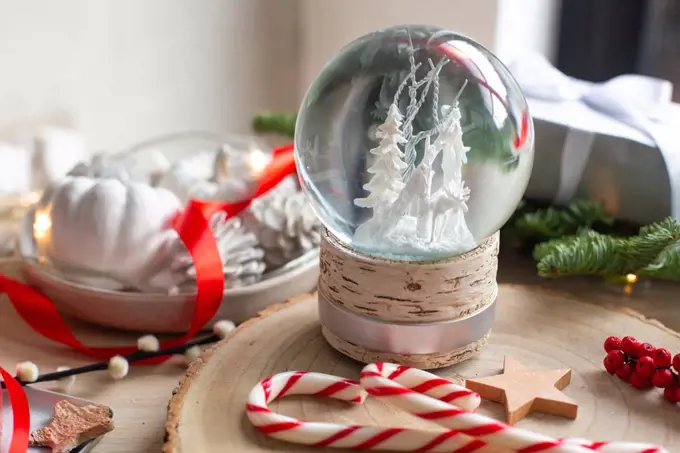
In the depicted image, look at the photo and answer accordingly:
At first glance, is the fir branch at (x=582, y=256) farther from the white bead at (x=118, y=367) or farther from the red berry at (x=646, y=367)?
the white bead at (x=118, y=367)

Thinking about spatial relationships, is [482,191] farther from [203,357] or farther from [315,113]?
[203,357]

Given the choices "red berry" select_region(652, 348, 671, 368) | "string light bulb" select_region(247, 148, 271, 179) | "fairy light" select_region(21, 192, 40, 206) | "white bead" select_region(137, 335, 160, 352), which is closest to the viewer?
Answer: "red berry" select_region(652, 348, 671, 368)

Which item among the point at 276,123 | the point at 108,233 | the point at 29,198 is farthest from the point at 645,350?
the point at 29,198

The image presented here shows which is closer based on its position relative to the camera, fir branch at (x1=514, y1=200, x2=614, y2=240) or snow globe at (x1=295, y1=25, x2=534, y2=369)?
snow globe at (x1=295, y1=25, x2=534, y2=369)

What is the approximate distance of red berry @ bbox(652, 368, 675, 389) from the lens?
71cm

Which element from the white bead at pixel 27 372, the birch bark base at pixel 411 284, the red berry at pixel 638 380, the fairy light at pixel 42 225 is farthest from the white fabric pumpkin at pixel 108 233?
the red berry at pixel 638 380

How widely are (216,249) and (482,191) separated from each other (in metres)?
0.30

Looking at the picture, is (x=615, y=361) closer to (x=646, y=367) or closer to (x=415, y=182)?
(x=646, y=367)

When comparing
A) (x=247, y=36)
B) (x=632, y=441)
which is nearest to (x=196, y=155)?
(x=247, y=36)

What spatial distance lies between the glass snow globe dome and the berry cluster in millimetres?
158

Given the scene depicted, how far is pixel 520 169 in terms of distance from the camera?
2.48 feet

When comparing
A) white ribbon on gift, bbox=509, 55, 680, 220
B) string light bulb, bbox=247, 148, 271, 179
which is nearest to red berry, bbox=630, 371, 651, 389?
white ribbon on gift, bbox=509, 55, 680, 220

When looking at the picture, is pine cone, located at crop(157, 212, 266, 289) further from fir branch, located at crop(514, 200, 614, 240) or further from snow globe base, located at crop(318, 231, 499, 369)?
fir branch, located at crop(514, 200, 614, 240)

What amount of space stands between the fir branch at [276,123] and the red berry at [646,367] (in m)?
0.74
